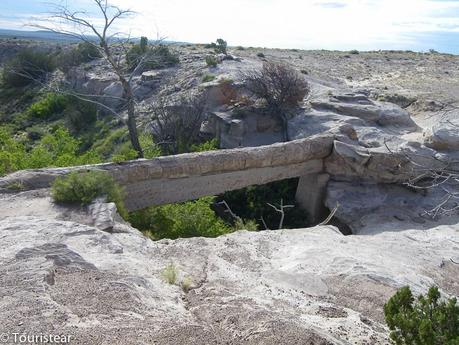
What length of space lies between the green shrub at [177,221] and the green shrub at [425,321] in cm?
615

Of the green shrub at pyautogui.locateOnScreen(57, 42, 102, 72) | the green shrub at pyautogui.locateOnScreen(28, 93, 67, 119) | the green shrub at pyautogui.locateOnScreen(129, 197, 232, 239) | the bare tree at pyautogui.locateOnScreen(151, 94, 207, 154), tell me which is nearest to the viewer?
the green shrub at pyautogui.locateOnScreen(129, 197, 232, 239)

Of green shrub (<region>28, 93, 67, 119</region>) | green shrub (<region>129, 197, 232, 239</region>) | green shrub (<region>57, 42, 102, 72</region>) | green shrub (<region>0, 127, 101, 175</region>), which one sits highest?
green shrub (<region>57, 42, 102, 72</region>)

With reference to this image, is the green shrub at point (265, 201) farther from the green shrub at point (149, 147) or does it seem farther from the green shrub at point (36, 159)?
the green shrub at point (36, 159)

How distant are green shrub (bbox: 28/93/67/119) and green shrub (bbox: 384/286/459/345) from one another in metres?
25.4

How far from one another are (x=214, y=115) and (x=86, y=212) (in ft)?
34.3

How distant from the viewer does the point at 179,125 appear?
1750 centimetres

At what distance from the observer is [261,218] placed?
41.7 feet

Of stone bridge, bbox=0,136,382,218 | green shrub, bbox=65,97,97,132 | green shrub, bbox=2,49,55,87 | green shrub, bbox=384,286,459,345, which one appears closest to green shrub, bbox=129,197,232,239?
stone bridge, bbox=0,136,382,218

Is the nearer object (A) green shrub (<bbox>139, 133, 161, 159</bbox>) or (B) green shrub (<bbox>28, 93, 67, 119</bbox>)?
(A) green shrub (<bbox>139, 133, 161, 159</bbox>)

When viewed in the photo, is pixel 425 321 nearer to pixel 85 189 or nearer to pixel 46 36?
pixel 85 189

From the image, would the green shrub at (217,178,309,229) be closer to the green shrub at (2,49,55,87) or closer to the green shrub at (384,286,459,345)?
the green shrub at (384,286,459,345)

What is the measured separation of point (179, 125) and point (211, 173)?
6978mm

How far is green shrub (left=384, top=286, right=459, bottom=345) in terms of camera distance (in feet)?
12.2

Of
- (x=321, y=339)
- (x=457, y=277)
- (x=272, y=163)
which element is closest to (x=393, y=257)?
(x=457, y=277)
